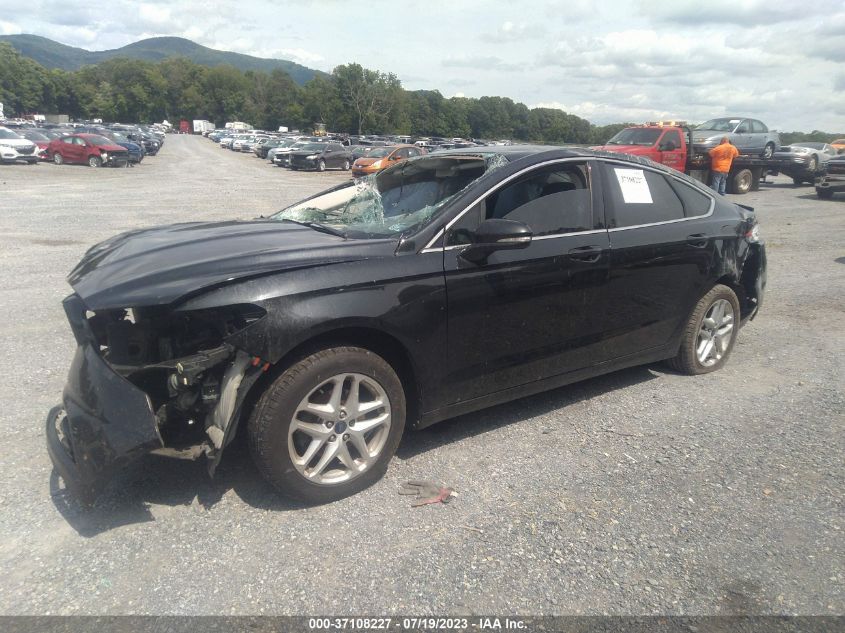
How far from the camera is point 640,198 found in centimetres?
430

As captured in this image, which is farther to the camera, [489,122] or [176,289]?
[489,122]

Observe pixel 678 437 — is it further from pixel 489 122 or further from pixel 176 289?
pixel 489 122

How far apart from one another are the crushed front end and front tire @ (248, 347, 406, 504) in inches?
6.6

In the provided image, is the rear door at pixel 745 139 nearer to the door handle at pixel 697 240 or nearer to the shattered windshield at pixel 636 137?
the shattered windshield at pixel 636 137

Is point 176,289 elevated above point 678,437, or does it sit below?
above

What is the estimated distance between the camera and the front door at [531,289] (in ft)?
11.1

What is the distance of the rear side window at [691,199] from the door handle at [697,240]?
0.55 ft

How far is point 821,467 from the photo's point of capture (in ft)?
11.7

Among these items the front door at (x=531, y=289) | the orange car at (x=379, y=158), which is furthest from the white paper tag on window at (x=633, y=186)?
the orange car at (x=379, y=158)

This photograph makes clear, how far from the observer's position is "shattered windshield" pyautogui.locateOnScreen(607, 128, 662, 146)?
17984 millimetres

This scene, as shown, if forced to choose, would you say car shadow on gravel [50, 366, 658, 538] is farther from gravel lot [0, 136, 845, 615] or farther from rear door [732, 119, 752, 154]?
rear door [732, 119, 752, 154]

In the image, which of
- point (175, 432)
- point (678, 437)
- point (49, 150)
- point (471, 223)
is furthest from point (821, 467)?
point (49, 150)

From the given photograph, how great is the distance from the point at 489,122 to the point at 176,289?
120 metres

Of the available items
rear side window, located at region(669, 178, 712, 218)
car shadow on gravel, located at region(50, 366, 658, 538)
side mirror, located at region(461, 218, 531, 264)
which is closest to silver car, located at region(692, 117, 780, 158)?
rear side window, located at region(669, 178, 712, 218)
